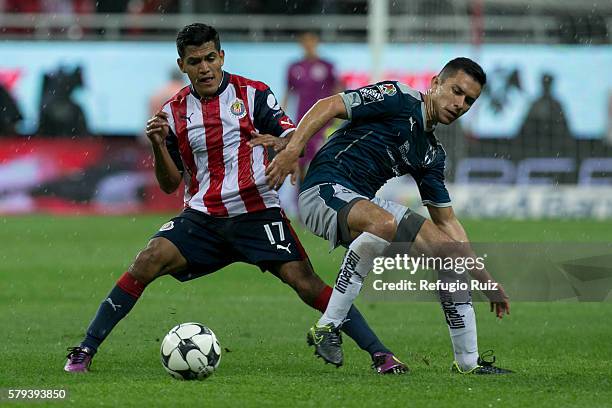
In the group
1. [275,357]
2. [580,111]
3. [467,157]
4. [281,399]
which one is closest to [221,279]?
[275,357]

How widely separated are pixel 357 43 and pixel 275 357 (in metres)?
13.9

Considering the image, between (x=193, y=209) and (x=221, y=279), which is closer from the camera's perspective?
(x=193, y=209)

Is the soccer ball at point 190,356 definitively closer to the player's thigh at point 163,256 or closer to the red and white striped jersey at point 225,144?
the player's thigh at point 163,256

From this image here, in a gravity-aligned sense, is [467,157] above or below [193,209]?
below

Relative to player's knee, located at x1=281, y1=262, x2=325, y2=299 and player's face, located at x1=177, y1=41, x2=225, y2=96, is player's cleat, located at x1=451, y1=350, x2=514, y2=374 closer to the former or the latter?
player's knee, located at x1=281, y1=262, x2=325, y2=299

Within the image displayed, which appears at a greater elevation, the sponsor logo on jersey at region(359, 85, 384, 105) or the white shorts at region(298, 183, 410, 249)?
the sponsor logo on jersey at region(359, 85, 384, 105)

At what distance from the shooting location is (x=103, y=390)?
579cm

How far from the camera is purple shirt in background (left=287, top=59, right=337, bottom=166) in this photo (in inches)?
631

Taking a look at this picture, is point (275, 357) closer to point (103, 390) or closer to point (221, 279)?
point (103, 390)

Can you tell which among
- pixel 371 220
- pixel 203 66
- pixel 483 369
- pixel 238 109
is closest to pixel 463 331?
pixel 483 369

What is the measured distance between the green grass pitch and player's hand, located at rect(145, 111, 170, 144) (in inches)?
48.6

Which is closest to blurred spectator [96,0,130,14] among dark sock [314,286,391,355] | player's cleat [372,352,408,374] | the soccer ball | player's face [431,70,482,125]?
dark sock [314,286,391,355]

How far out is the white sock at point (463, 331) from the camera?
6.52 metres

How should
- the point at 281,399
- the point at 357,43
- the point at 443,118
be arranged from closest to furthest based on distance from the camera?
1. the point at 281,399
2. the point at 443,118
3. the point at 357,43
